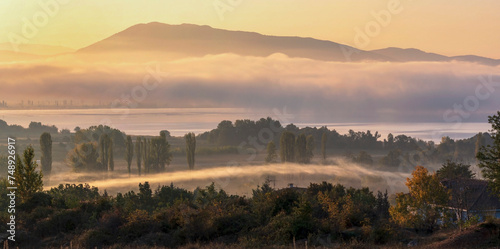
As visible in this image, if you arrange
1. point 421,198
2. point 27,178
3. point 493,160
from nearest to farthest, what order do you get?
point 493,160 → point 27,178 → point 421,198

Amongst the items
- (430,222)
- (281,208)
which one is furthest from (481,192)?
(281,208)

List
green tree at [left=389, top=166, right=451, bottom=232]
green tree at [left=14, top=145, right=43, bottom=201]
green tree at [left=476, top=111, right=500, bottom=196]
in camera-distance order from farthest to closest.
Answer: green tree at [left=389, top=166, right=451, bottom=232], green tree at [left=14, top=145, right=43, bottom=201], green tree at [left=476, top=111, right=500, bottom=196]

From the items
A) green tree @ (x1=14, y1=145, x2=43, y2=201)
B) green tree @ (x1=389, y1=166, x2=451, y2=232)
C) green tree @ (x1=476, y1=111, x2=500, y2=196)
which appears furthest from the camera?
green tree @ (x1=389, y1=166, x2=451, y2=232)

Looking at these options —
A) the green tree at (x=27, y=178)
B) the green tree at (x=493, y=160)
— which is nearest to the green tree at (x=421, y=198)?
the green tree at (x=493, y=160)

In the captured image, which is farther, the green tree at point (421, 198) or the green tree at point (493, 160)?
the green tree at point (421, 198)

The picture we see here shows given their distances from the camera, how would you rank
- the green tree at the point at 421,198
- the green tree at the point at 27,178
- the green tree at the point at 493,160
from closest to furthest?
the green tree at the point at 493,160 < the green tree at the point at 27,178 < the green tree at the point at 421,198

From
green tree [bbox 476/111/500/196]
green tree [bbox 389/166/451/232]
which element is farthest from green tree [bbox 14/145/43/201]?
green tree [bbox 476/111/500/196]

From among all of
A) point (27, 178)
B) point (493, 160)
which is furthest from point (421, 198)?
point (27, 178)

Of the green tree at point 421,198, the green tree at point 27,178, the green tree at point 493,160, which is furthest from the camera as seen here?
the green tree at point 421,198

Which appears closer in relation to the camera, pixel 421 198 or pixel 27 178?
pixel 27 178

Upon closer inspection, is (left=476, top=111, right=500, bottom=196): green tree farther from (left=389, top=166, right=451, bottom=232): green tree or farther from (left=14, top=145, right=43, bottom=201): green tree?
(left=14, top=145, right=43, bottom=201): green tree

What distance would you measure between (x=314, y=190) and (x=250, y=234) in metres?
34.8

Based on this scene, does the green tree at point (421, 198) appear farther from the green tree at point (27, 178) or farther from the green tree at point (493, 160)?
the green tree at point (27, 178)

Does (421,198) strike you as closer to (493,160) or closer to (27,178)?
(493,160)
